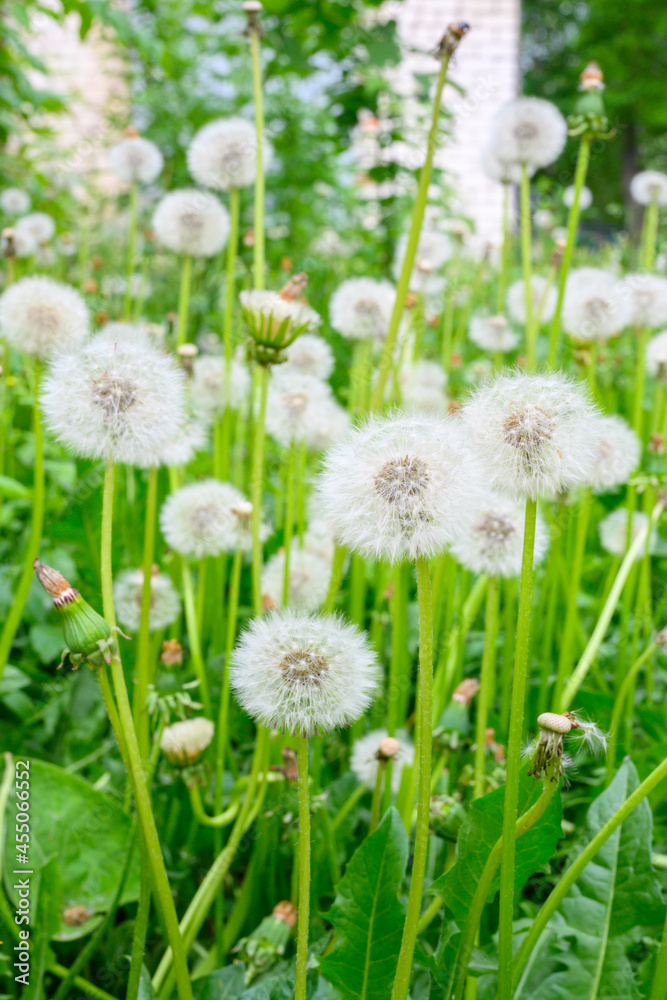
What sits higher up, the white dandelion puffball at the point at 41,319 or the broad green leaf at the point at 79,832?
the white dandelion puffball at the point at 41,319

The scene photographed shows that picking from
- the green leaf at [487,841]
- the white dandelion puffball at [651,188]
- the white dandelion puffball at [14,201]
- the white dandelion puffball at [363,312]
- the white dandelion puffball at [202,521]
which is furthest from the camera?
the white dandelion puffball at [14,201]

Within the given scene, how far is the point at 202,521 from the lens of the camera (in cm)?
134

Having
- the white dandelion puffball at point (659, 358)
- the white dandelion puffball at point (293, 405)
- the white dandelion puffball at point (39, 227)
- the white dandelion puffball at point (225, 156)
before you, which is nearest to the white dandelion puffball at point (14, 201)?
the white dandelion puffball at point (39, 227)

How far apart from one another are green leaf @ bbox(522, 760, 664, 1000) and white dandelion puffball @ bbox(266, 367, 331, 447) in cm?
74

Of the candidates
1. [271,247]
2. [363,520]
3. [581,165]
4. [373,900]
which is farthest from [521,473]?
[271,247]

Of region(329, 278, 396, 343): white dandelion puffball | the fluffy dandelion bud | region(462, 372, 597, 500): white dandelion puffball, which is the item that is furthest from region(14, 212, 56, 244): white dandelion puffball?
region(462, 372, 597, 500): white dandelion puffball

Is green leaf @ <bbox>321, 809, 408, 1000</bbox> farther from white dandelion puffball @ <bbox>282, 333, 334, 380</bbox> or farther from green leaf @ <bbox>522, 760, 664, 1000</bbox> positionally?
white dandelion puffball @ <bbox>282, 333, 334, 380</bbox>

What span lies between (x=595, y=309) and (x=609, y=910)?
3.59 ft

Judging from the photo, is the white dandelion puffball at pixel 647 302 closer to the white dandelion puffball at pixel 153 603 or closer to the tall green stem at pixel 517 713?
the white dandelion puffball at pixel 153 603

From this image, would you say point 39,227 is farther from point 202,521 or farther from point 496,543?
point 496,543

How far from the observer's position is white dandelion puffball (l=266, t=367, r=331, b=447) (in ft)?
4.58

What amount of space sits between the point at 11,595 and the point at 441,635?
0.82 m

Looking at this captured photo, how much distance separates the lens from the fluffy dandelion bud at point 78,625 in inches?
26.5

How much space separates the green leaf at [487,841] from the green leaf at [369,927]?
5cm
